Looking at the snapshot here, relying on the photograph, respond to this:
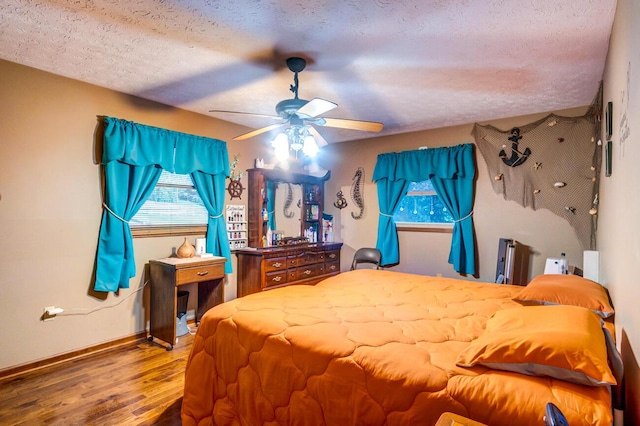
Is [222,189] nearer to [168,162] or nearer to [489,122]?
[168,162]

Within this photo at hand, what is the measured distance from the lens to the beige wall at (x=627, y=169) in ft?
4.01

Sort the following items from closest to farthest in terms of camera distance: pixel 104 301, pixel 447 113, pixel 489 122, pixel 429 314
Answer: pixel 429 314 → pixel 104 301 → pixel 447 113 → pixel 489 122

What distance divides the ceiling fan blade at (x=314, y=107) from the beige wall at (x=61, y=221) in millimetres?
1955

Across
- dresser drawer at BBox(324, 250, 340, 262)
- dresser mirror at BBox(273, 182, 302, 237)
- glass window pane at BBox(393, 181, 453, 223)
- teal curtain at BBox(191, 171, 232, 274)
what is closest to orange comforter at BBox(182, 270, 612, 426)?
teal curtain at BBox(191, 171, 232, 274)

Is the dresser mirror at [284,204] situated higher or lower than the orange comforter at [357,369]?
higher

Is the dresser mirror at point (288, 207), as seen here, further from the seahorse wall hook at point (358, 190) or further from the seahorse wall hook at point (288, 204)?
the seahorse wall hook at point (358, 190)

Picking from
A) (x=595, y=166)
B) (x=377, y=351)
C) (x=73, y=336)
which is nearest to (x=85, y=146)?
(x=73, y=336)

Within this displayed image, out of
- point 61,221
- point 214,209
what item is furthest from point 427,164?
point 61,221

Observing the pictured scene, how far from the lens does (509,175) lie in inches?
157

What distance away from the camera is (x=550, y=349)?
1194 mm

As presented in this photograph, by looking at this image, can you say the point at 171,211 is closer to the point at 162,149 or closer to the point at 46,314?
the point at 162,149

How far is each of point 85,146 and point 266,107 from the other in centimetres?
175

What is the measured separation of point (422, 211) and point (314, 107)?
2871 millimetres

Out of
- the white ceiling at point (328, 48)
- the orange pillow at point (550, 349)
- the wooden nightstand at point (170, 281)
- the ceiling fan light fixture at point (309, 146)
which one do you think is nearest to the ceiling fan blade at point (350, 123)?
the ceiling fan light fixture at point (309, 146)
